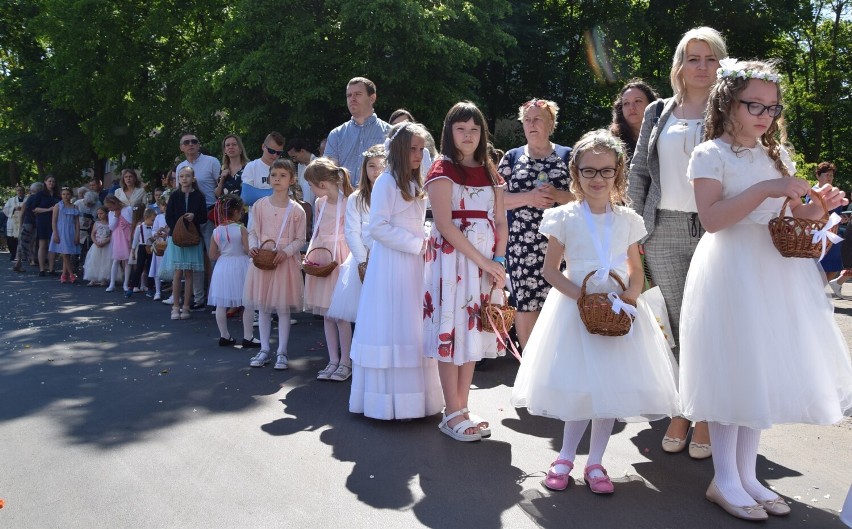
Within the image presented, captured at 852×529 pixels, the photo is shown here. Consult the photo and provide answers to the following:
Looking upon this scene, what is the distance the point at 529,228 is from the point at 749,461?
2709 millimetres

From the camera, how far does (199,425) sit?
228 inches

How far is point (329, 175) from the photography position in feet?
24.9

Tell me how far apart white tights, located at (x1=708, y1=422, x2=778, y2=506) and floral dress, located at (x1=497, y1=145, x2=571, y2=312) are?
2284 millimetres

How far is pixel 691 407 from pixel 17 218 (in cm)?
2374

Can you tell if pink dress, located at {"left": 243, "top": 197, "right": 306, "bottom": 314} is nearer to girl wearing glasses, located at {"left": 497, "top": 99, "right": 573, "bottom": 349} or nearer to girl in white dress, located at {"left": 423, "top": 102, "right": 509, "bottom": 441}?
girl wearing glasses, located at {"left": 497, "top": 99, "right": 573, "bottom": 349}

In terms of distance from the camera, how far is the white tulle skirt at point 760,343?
12.8 ft

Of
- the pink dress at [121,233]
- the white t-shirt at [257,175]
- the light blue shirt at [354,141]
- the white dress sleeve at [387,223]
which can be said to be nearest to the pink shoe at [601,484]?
the white dress sleeve at [387,223]

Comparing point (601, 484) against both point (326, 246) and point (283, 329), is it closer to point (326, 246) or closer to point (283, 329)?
point (326, 246)

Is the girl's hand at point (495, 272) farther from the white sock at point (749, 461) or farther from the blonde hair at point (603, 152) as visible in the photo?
the white sock at point (749, 461)

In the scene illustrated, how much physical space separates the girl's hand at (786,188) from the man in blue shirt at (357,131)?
5.49m

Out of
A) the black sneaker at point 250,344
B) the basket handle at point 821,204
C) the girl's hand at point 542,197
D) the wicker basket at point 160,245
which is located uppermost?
the girl's hand at point 542,197

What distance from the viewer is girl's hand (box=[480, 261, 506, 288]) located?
544 cm

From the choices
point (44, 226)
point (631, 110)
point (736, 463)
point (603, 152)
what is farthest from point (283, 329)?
point (44, 226)

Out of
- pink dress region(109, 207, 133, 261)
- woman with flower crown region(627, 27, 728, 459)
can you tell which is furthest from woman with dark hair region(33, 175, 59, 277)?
woman with flower crown region(627, 27, 728, 459)
